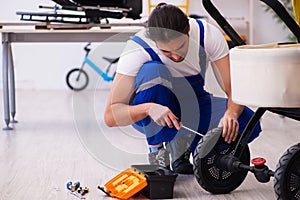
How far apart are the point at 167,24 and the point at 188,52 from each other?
195 millimetres

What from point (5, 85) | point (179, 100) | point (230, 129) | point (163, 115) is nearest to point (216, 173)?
point (230, 129)

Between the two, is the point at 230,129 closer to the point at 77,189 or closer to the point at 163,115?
the point at 163,115

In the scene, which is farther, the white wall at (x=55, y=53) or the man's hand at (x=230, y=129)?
the white wall at (x=55, y=53)

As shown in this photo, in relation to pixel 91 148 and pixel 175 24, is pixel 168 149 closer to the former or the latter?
pixel 91 148

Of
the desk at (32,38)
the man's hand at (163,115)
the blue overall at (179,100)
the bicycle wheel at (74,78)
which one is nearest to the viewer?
the man's hand at (163,115)

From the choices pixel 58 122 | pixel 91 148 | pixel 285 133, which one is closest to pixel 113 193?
pixel 91 148

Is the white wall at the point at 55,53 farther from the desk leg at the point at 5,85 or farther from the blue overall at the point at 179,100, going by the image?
the blue overall at the point at 179,100

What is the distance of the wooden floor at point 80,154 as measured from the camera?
198 centimetres

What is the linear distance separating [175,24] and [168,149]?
56 centimetres

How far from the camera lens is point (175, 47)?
190 cm

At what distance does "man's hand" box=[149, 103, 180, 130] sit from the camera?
184 cm

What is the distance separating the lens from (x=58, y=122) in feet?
12.1

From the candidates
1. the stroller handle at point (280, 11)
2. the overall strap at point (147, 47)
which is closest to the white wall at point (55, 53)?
the overall strap at point (147, 47)

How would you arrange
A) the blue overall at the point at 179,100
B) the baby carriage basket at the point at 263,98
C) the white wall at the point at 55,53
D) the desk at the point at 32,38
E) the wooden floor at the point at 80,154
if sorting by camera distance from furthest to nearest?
1. the white wall at the point at 55,53
2. the desk at the point at 32,38
3. the blue overall at the point at 179,100
4. the wooden floor at the point at 80,154
5. the baby carriage basket at the point at 263,98
